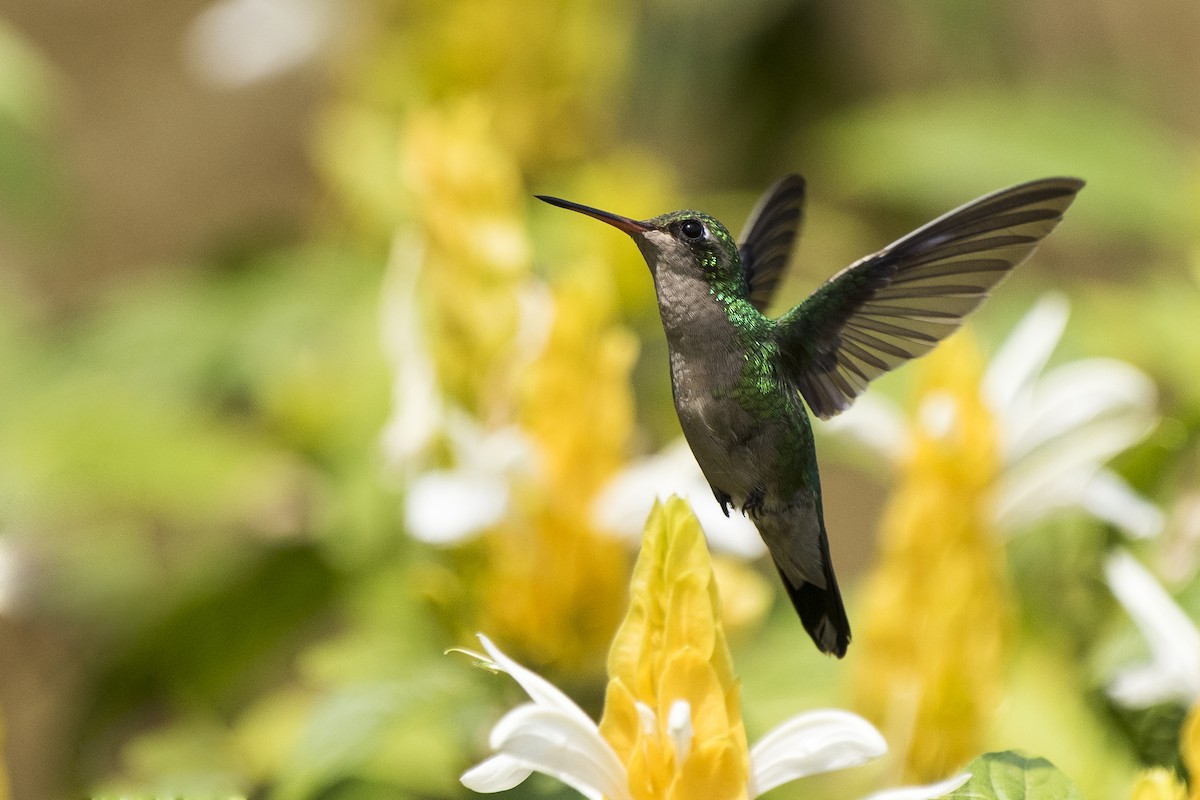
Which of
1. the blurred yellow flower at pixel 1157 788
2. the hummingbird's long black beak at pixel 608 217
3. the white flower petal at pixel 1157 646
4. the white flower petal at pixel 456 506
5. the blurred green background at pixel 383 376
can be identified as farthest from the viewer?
the blurred green background at pixel 383 376

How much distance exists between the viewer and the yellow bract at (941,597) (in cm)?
71

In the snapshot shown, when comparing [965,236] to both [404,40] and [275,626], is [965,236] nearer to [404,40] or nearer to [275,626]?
[275,626]

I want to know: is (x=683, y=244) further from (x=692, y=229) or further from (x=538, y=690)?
(x=538, y=690)

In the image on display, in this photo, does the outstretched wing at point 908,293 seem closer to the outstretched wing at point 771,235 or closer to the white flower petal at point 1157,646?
the outstretched wing at point 771,235

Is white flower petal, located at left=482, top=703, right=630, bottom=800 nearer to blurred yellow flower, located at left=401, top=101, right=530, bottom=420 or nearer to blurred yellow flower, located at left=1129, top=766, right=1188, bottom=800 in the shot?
blurred yellow flower, located at left=1129, top=766, right=1188, bottom=800

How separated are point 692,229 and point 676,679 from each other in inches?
6.5

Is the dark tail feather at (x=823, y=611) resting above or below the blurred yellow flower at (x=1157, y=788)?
above

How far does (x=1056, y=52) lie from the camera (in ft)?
11.1

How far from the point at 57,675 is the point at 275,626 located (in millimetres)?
243

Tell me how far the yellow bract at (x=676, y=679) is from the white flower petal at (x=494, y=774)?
0.04 m

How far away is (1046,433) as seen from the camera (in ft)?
2.79

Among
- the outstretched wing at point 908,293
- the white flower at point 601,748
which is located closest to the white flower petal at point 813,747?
the white flower at point 601,748

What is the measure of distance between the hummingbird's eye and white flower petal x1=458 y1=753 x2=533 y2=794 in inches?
7.7

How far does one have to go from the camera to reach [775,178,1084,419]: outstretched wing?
1.34 feet
